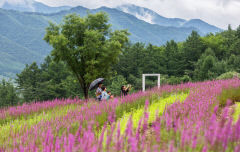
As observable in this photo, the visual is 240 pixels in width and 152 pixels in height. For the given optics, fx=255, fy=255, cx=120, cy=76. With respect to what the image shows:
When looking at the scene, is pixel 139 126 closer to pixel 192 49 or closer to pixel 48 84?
pixel 48 84

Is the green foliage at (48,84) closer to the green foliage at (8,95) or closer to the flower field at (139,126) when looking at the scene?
the green foliage at (8,95)

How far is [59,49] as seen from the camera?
92.9 feet

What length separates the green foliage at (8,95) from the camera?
232ft

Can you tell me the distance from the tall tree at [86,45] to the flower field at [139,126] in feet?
57.6

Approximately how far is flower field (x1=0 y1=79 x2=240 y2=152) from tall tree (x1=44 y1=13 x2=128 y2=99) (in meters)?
17.5

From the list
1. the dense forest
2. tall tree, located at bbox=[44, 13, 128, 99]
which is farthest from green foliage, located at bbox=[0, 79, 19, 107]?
tall tree, located at bbox=[44, 13, 128, 99]

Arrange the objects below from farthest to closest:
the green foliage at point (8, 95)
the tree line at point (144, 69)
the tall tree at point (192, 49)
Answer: the tall tree at point (192, 49) → the green foliage at point (8, 95) → the tree line at point (144, 69)

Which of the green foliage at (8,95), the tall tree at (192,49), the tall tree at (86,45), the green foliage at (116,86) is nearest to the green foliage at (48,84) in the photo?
the green foliage at (8,95)

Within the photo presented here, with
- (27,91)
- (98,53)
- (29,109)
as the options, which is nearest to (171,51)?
(27,91)

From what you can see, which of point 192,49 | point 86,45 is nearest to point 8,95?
point 86,45

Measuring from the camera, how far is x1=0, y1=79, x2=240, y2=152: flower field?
2352mm

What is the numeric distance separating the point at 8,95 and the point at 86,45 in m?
51.0

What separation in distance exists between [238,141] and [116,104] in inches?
162

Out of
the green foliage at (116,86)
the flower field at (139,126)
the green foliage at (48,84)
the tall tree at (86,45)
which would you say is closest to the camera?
the flower field at (139,126)
